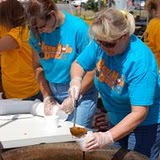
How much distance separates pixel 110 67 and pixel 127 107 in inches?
8.2

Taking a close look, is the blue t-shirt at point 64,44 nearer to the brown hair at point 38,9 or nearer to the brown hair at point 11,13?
the brown hair at point 38,9

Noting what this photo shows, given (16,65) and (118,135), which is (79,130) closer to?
(118,135)

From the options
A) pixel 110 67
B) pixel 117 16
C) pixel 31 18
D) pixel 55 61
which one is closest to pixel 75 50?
pixel 55 61

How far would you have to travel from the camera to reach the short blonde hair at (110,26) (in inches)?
68.1

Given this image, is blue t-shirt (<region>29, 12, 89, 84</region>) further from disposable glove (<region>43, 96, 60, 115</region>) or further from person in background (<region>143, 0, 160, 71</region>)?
person in background (<region>143, 0, 160, 71</region>)

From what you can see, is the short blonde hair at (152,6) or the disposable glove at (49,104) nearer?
the disposable glove at (49,104)

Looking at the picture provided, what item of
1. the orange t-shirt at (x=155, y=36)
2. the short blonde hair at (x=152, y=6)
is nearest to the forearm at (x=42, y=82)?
the orange t-shirt at (x=155, y=36)

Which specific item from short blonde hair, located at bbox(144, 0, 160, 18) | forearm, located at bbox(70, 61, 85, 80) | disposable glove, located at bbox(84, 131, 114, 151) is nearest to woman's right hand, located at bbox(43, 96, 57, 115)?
forearm, located at bbox(70, 61, 85, 80)

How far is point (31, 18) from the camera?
214 cm

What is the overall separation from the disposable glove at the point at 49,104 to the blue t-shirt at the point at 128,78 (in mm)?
399

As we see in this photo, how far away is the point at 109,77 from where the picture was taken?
1901 mm

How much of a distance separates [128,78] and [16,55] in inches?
41.5

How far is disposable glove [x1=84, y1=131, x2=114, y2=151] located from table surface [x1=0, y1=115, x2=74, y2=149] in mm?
373

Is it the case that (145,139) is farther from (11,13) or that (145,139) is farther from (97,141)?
(11,13)
